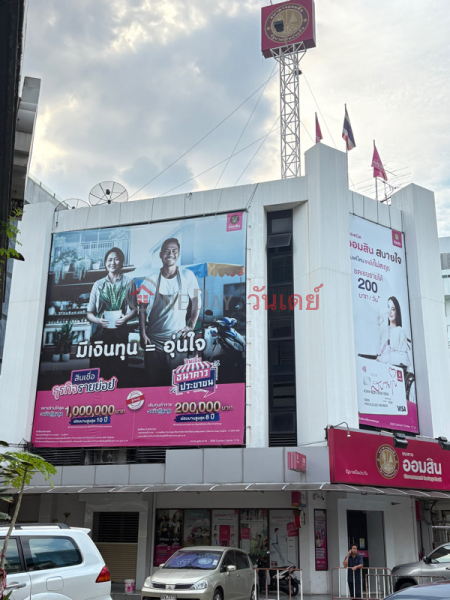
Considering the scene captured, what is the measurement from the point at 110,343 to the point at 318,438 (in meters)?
9.58

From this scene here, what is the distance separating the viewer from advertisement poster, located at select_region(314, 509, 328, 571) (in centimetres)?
2225

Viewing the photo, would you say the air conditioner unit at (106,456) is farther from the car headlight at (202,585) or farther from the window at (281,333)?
the car headlight at (202,585)

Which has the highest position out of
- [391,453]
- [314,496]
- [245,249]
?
[245,249]

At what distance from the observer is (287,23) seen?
32.3m

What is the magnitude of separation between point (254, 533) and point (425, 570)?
8.16 meters

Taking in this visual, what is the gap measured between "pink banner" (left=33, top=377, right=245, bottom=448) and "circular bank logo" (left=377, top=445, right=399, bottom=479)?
5.16 meters

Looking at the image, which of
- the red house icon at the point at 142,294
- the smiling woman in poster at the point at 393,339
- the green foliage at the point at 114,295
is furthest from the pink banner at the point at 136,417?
the smiling woman in poster at the point at 393,339

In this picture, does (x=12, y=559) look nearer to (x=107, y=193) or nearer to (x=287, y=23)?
(x=107, y=193)

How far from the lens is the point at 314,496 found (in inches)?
907

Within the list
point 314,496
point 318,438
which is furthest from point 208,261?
point 314,496

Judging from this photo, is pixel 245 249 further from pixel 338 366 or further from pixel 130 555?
pixel 130 555

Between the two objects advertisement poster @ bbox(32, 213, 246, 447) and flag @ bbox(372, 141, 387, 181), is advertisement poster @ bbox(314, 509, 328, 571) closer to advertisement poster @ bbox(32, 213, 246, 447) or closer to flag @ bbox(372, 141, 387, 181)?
advertisement poster @ bbox(32, 213, 246, 447)

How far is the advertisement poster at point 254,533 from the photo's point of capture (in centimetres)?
2320

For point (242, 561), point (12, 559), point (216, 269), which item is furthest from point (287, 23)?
point (12, 559)
